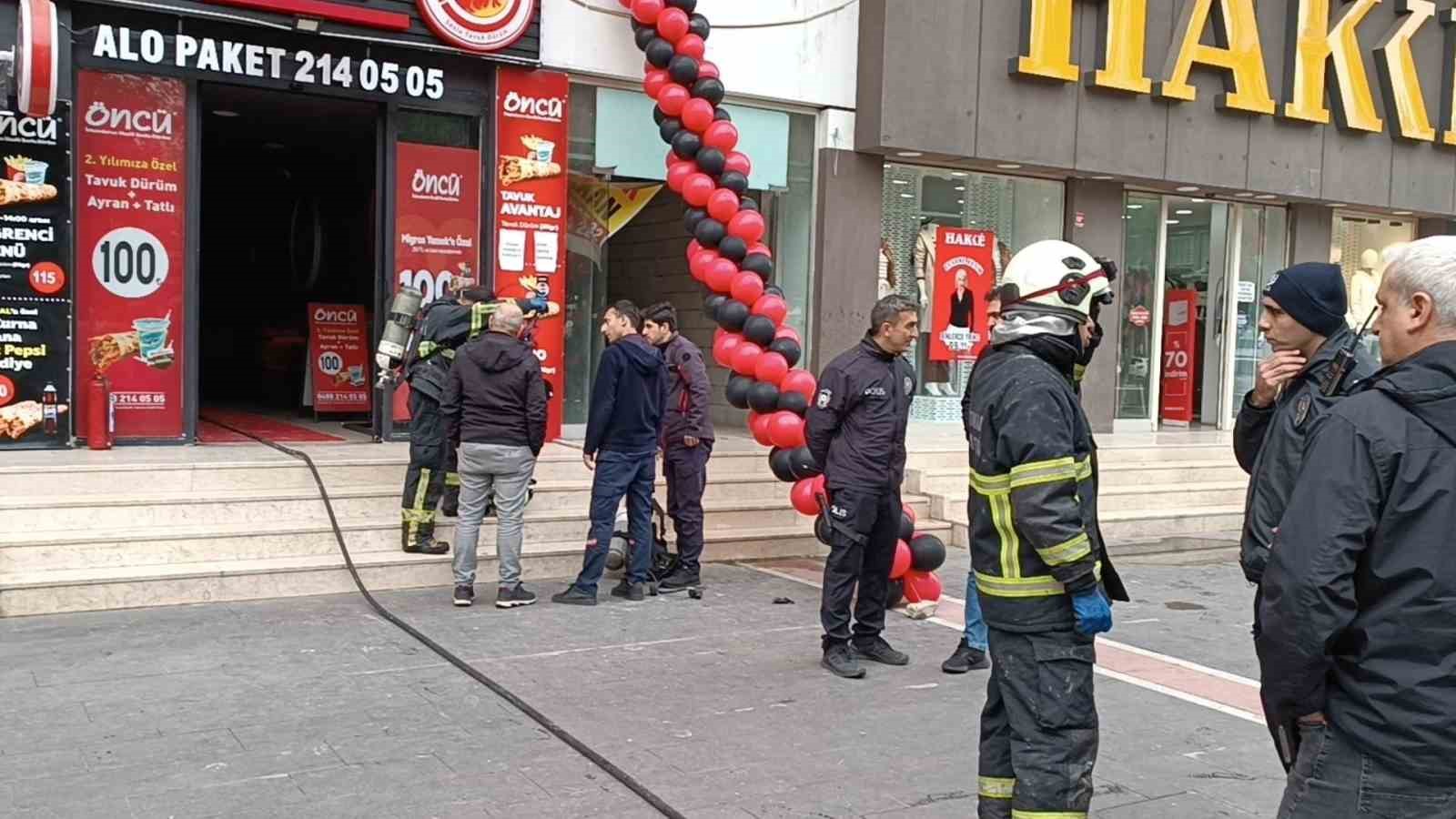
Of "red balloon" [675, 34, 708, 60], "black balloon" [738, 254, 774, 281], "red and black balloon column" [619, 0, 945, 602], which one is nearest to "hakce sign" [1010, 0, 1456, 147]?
"red balloon" [675, 34, 708, 60]

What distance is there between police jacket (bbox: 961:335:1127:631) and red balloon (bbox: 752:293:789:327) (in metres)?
5.16

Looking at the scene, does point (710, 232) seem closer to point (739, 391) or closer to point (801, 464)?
point (739, 391)

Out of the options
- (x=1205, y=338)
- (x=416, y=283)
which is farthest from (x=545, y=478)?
(x=1205, y=338)

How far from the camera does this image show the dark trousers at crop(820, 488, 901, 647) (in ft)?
21.7

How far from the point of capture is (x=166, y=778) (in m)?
4.81

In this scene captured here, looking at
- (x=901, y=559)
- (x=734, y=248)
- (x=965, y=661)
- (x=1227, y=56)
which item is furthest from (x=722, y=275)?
(x=1227, y=56)

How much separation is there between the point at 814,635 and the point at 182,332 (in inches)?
236

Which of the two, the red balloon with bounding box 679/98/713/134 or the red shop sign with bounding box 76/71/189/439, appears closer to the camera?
the red shop sign with bounding box 76/71/189/439

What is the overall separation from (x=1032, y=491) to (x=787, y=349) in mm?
5339

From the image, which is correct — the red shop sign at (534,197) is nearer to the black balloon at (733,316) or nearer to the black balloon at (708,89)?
the black balloon at (708,89)

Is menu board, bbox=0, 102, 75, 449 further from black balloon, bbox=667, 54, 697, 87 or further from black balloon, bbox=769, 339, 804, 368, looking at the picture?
black balloon, bbox=769, 339, 804, 368

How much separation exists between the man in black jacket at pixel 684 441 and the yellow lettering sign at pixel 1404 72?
11.3m

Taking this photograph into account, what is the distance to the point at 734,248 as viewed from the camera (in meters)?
9.45

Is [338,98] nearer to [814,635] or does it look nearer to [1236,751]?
[814,635]
